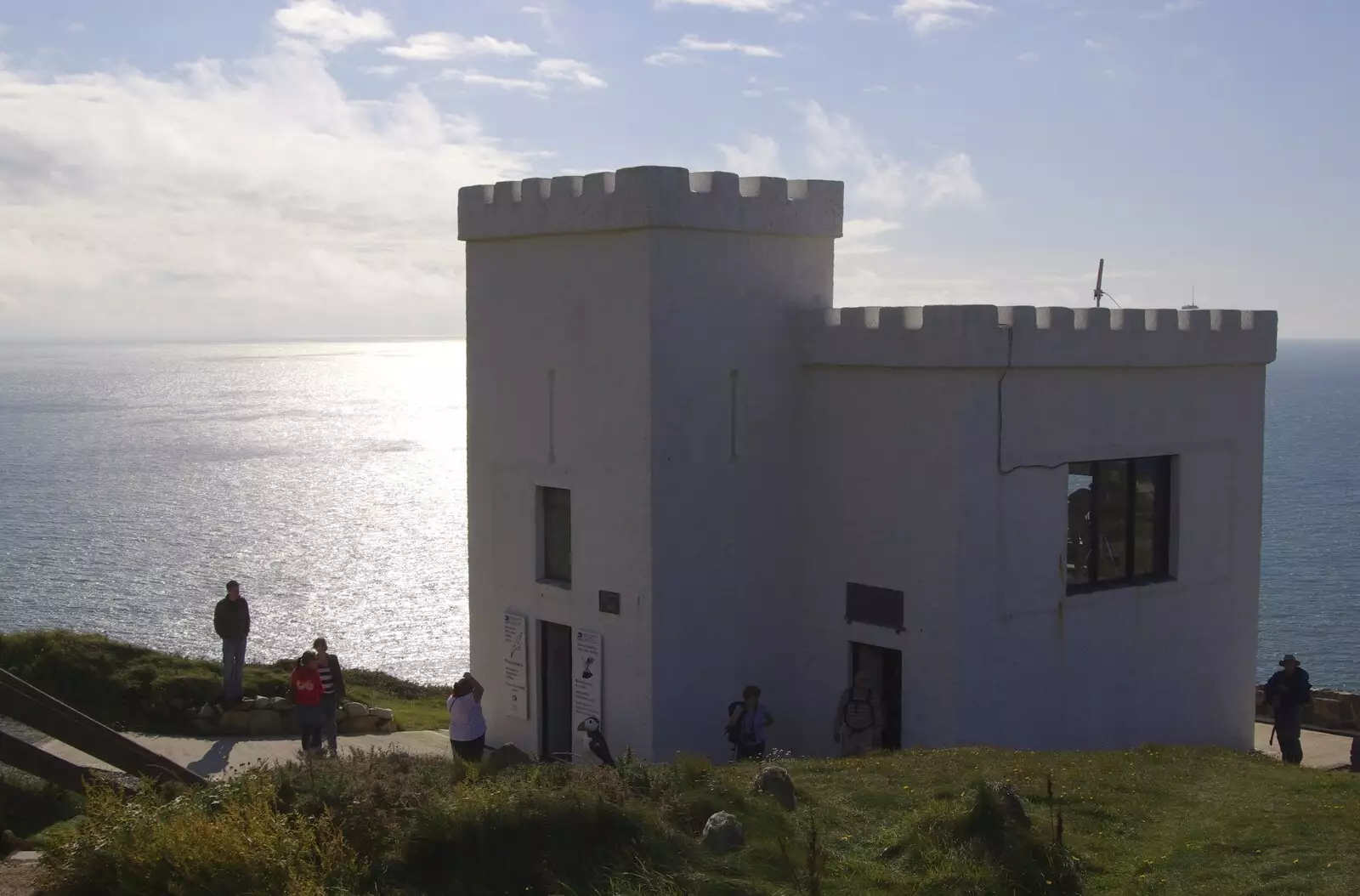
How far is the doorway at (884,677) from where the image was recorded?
1686cm

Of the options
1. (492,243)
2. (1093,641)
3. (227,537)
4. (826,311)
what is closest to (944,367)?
(826,311)

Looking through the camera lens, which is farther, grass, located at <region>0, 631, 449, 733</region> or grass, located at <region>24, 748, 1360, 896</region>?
grass, located at <region>0, 631, 449, 733</region>

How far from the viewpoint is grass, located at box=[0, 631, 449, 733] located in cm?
1772

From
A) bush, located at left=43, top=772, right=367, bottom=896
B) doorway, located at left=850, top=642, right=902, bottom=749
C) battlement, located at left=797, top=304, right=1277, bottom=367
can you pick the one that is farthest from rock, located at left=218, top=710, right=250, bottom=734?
battlement, located at left=797, top=304, right=1277, bottom=367

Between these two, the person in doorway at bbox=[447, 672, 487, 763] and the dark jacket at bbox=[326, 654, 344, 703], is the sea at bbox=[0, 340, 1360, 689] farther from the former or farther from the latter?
the dark jacket at bbox=[326, 654, 344, 703]

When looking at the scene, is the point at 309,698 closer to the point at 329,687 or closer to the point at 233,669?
the point at 329,687

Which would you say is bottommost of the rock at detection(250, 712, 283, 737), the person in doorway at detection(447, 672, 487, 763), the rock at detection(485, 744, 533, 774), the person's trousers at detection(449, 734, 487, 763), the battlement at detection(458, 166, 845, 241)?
the rock at detection(250, 712, 283, 737)

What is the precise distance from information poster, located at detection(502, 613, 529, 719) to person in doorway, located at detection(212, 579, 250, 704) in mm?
3327

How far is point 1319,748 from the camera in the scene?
64.1 ft

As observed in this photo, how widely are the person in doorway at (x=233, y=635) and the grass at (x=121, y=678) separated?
16.6 inches

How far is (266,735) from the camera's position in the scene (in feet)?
57.6

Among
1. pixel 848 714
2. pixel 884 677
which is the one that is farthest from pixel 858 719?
pixel 884 677

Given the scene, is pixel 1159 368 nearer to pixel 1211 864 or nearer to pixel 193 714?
pixel 1211 864

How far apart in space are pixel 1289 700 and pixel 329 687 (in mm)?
11859
